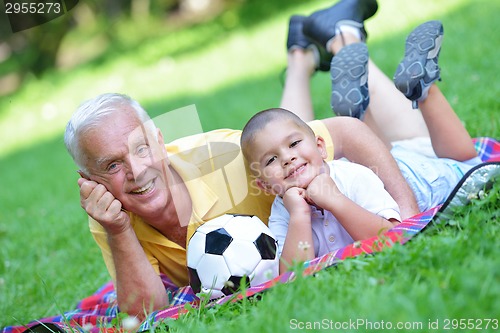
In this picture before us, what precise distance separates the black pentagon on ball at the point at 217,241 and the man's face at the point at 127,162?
296 mm

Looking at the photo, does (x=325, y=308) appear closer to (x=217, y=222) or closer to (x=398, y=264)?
(x=398, y=264)

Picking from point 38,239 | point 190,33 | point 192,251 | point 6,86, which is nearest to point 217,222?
point 192,251

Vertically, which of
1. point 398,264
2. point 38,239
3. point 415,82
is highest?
point 415,82

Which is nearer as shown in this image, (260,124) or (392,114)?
(260,124)

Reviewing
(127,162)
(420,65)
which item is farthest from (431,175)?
(127,162)

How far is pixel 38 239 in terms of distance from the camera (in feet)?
16.7

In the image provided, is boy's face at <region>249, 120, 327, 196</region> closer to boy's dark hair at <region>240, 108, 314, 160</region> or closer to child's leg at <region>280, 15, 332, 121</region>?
boy's dark hair at <region>240, 108, 314, 160</region>

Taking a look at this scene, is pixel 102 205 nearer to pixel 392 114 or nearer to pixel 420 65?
pixel 420 65

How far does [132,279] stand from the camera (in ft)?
9.80

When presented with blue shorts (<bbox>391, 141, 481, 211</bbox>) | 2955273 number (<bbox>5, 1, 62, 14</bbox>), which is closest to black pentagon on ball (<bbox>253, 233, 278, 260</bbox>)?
blue shorts (<bbox>391, 141, 481, 211</bbox>)

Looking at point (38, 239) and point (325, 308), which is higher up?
point (325, 308)

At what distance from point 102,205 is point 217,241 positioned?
0.52 metres

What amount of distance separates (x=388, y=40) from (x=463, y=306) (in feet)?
20.9

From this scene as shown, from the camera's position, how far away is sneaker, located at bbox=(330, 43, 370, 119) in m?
3.48
